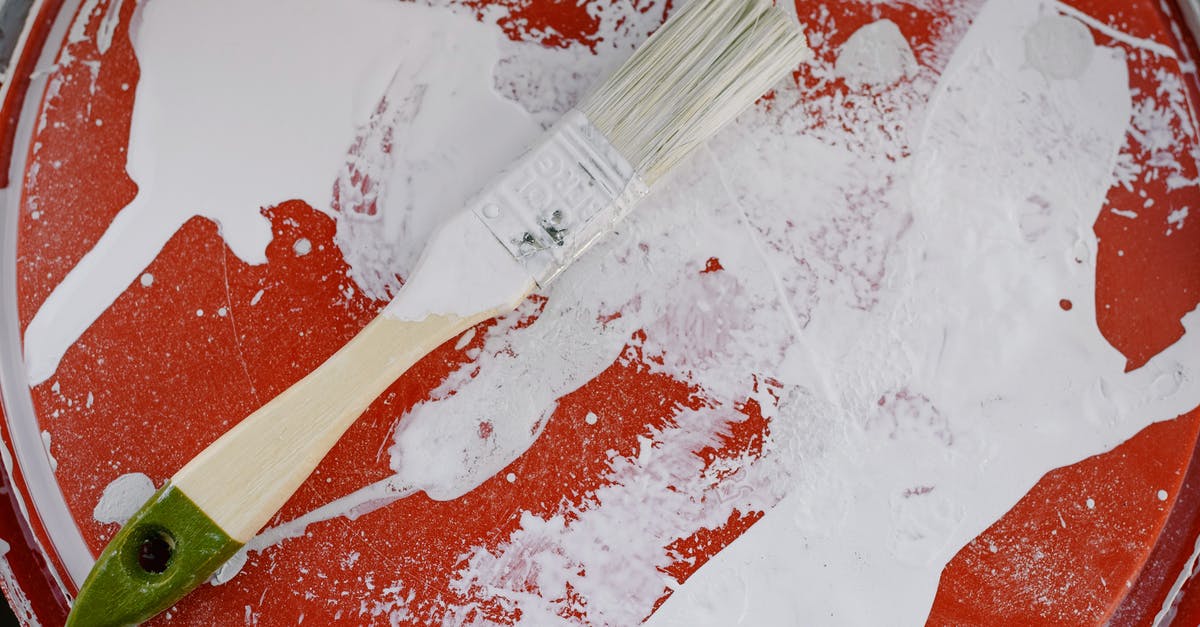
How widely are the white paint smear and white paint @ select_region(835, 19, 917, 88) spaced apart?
31mm

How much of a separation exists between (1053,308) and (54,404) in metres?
0.95

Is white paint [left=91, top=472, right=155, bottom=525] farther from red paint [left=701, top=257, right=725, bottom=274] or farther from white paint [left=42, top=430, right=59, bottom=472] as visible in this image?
red paint [left=701, top=257, right=725, bottom=274]

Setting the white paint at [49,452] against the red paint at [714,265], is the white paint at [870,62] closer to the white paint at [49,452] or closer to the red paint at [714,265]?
the red paint at [714,265]

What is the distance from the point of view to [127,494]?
0.77 m

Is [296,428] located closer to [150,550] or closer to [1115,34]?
[150,550]

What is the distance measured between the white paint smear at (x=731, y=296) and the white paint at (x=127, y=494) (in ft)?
0.46

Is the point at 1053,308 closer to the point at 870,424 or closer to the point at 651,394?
the point at 870,424

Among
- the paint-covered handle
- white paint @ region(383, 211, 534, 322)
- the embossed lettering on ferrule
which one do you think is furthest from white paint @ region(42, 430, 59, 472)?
the embossed lettering on ferrule

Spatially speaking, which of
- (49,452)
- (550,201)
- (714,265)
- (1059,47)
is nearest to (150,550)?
(49,452)

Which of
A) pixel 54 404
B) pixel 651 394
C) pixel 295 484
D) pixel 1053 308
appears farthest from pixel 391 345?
pixel 1053 308

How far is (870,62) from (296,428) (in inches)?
24.5

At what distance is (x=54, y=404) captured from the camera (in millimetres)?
784

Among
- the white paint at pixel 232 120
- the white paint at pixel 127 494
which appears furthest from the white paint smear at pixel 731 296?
the white paint at pixel 127 494

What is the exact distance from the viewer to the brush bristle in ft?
2.31
